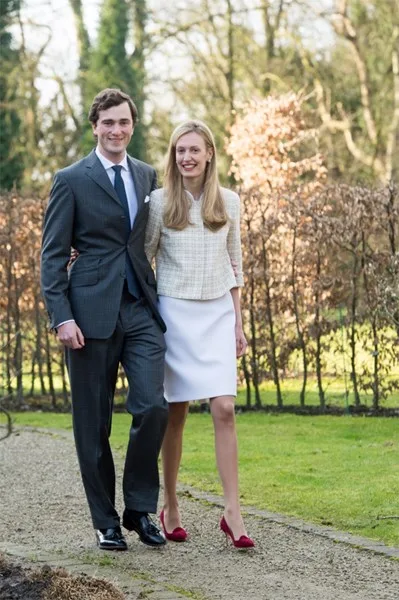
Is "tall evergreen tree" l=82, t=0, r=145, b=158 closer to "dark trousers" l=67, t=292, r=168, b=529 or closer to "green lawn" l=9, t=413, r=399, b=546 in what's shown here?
"green lawn" l=9, t=413, r=399, b=546

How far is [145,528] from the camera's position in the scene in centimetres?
569

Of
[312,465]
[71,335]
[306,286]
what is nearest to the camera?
[71,335]

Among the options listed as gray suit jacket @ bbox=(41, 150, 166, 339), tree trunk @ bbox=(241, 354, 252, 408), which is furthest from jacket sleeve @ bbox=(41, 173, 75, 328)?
tree trunk @ bbox=(241, 354, 252, 408)

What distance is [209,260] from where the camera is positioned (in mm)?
5754

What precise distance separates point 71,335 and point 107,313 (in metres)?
0.19

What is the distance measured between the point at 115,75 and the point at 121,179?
2367 cm

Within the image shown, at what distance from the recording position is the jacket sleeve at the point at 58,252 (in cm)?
557

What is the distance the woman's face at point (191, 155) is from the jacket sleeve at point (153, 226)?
6.8 inches

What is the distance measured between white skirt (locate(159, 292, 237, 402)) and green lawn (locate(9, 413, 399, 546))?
1.09 meters

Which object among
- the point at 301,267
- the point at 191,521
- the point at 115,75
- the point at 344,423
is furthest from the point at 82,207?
the point at 115,75

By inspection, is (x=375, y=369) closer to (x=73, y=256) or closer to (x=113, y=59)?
(x=73, y=256)

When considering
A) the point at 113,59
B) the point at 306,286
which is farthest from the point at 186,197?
the point at 113,59

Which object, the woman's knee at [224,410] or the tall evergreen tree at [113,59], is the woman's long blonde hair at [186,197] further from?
the tall evergreen tree at [113,59]

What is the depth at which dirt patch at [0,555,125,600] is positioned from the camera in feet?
13.9
